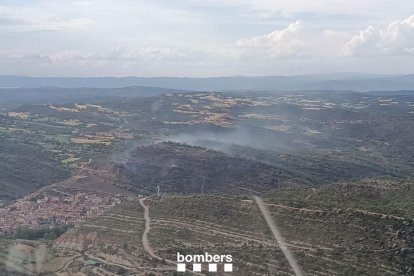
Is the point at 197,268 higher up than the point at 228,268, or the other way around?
the point at 228,268

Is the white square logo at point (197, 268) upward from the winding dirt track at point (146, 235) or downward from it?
upward

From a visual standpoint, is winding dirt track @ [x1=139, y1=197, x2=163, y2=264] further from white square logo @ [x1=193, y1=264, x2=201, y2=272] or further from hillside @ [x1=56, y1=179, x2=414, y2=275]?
white square logo @ [x1=193, y1=264, x2=201, y2=272]


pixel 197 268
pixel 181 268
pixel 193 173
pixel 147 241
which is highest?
pixel 197 268

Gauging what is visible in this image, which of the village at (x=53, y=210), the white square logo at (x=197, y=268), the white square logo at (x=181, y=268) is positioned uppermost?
the white square logo at (x=197, y=268)

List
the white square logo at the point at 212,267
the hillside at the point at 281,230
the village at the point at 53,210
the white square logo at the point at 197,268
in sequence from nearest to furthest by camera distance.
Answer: the white square logo at the point at 212,267
the hillside at the point at 281,230
the white square logo at the point at 197,268
the village at the point at 53,210

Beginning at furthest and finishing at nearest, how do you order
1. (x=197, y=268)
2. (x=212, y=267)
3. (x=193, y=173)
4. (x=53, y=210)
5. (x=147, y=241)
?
(x=193, y=173) < (x=53, y=210) < (x=147, y=241) < (x=197, y=268) < (x=212, y=267)

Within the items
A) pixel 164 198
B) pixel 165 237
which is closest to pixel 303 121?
pixel 164 198

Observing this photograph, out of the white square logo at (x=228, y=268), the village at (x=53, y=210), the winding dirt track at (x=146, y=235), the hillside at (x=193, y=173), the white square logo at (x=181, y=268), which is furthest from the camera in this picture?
the hillside at (x=193, y=173)

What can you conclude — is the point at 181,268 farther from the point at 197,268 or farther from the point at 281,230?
the point at 281,230

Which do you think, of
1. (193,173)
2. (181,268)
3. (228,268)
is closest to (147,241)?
(181,268)

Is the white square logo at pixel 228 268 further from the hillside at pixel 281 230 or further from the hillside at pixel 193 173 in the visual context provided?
the hillside at pixel 193 173

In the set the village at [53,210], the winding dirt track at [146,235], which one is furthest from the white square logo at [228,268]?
the village at [53,210]
